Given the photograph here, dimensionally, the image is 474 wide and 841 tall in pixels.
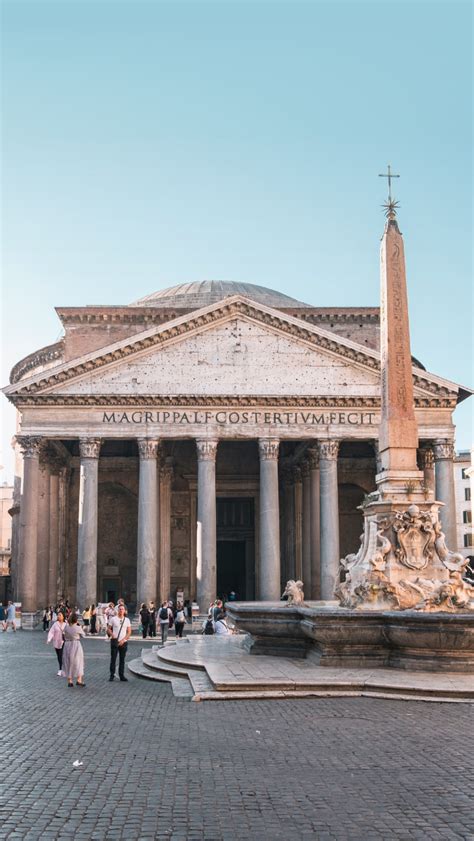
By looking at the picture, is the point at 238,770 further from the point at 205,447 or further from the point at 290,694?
the point at 205,447

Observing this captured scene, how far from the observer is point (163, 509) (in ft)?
120

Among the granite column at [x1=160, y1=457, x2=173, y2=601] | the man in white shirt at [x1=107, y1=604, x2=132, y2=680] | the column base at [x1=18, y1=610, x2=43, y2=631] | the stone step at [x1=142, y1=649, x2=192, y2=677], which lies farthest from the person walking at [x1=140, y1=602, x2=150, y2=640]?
the man in white shirt at [x1=107, y1=604, x2=132, y2=680]

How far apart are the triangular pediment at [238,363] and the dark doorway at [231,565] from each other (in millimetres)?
11289

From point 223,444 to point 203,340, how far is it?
8.43m

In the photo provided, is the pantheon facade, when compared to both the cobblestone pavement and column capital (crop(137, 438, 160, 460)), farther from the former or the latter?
the cobblestone pavement

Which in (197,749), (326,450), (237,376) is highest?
(237,376)

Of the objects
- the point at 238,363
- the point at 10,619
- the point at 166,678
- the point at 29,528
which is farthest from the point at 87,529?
the point at 166,678

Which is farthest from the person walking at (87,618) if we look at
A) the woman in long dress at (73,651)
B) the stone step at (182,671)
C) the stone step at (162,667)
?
the woman in long dress at (73,651)

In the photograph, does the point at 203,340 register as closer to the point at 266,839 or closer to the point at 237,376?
the point at 237,376

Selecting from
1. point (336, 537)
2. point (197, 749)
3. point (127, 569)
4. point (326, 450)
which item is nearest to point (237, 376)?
point (326, 450)

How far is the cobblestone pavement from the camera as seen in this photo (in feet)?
17.7

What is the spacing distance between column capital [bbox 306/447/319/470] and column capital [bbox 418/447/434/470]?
3983 millimetres

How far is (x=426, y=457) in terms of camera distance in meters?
34.6

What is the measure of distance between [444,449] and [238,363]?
7892 millimetres
